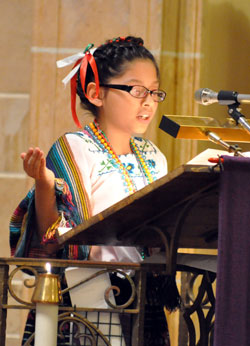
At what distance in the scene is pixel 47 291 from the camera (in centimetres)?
206

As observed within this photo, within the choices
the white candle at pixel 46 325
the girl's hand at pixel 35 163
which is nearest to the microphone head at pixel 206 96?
the girl's hand at pixel 35 163

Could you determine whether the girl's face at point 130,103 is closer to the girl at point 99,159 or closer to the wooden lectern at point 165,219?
the girl at point 99,159

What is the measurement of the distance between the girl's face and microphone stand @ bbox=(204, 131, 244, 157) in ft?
2.19

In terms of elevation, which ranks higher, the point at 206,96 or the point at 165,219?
the point at 206,96

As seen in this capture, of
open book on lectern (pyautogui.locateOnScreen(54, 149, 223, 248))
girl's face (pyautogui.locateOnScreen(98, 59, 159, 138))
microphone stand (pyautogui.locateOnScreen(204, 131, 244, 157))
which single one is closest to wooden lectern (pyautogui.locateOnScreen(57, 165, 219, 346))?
open book on lectern (pyautogui.locateOnScreen(54, 149, 223, 248))

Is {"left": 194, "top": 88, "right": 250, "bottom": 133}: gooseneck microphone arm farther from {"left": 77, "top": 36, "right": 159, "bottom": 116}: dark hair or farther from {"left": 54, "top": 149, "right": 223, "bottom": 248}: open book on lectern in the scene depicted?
{"left": 77, "top": 36, "right": 159, "bottom": 116}: dark hair

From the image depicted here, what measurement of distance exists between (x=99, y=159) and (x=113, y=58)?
0.41 m

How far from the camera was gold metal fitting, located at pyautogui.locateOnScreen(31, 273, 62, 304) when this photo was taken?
2043 mm

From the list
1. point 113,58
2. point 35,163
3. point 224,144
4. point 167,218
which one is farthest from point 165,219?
point 113,58

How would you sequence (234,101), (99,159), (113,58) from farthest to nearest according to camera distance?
(113,58)
(99,159)
(234,101)

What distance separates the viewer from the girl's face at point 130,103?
3062 millimetres

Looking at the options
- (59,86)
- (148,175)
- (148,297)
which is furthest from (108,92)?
(59,86)

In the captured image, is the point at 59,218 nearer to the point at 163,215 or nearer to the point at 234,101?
the point at 163,215

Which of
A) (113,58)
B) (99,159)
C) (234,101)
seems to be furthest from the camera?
(113,58)
